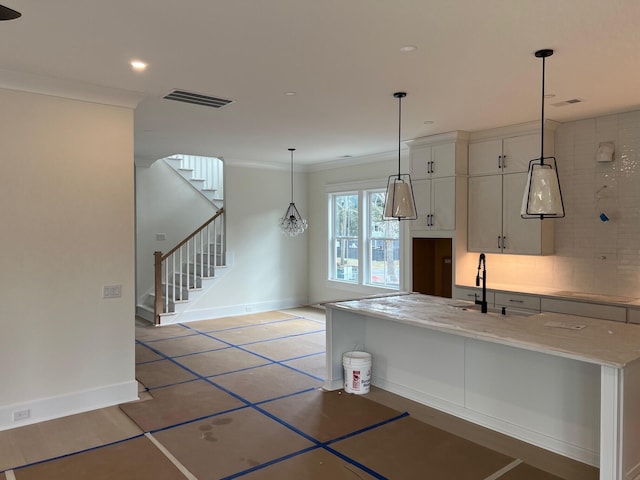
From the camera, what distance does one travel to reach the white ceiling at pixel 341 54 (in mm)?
2604

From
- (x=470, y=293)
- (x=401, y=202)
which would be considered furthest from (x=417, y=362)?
(x=470, y=293)

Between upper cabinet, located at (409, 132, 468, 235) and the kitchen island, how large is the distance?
183cm

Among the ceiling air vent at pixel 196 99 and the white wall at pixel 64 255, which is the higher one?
the ceiling air vent at pixel 196 99

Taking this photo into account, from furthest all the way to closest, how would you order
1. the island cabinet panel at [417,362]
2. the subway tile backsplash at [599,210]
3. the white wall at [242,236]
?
the white wall at [242,236], the subway tile backsplash at [599,210], the island cabinet panel at [417,362]

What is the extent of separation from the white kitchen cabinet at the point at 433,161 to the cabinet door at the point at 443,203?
10cm

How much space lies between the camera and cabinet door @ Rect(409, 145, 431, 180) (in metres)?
6.17

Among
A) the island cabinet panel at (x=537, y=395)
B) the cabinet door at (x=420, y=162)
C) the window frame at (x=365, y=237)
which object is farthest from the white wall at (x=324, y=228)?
the island cabinet panel at (x=537, y=395)

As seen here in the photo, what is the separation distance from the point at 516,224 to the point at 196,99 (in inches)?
151

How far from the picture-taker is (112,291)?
4145 mm

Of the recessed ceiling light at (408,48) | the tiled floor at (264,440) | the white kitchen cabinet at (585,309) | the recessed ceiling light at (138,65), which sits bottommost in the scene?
the tiled floor at (264,440)

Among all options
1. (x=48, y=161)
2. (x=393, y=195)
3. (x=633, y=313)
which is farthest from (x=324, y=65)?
(x=633, y=313)

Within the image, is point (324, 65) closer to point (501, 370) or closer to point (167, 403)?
point (501, 370)

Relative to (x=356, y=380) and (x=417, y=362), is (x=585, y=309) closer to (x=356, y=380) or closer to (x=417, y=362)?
(x=417, y=362)

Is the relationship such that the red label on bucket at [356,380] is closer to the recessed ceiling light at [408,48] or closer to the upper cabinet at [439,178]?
the upper cabinet at [439,178]
